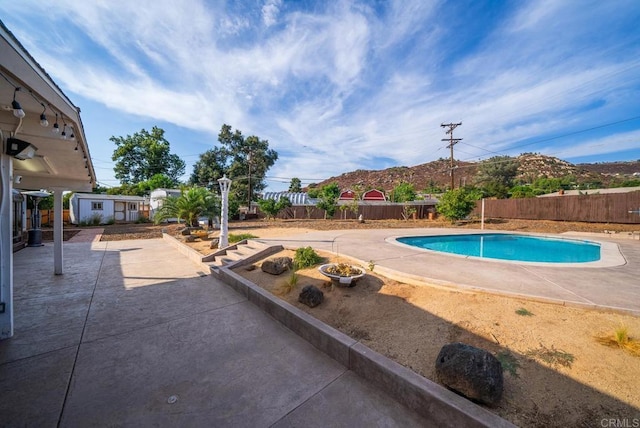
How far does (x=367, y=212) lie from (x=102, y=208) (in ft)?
73.5

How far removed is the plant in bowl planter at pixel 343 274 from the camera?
379cm

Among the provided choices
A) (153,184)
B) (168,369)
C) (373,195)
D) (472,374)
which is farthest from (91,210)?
(373,195)

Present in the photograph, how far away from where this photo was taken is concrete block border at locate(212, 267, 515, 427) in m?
1.74

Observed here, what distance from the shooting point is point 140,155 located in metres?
31.1

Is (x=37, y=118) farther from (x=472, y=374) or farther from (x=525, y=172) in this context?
(x=525, y=172)

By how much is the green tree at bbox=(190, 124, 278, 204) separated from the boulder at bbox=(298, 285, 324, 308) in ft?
73.6

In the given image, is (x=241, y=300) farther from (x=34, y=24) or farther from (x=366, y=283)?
(x=34, y=24)

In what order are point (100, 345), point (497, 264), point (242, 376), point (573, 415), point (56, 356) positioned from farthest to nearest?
point (497, 264)
point (100, 345)
point (56, 356)
point (242, 376)
point (573, 415)

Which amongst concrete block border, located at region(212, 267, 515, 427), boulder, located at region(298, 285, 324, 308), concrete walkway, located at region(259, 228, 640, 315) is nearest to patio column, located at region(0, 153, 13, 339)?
concrete block border, located at region(212, 267, 515, 427)

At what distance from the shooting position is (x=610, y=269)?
474 centimetres

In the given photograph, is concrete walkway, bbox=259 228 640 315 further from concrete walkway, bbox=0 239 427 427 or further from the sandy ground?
concrete walkway, bbox=0 239 427 427

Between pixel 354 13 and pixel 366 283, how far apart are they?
7.39 metres

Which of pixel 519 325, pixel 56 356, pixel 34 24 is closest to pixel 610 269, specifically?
pixel 519 325

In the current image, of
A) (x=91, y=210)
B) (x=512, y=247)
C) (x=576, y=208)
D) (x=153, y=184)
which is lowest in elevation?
(x=512, y=247)
